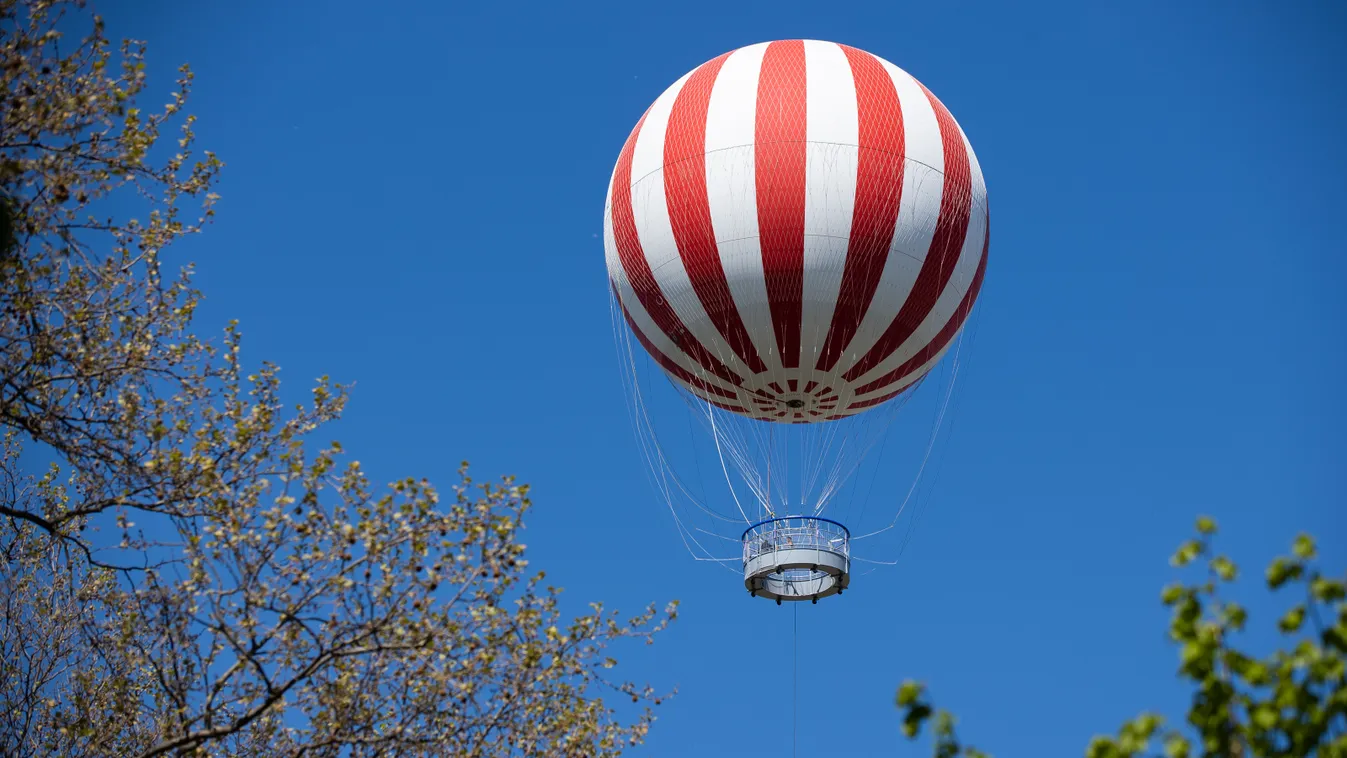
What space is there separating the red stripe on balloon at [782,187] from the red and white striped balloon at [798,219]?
22 millimetres

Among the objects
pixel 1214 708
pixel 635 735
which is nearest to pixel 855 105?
pixel 635 735

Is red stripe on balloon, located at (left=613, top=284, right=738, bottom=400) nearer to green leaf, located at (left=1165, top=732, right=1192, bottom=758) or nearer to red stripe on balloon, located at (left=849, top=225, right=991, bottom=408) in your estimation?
red stripe on balloon, located at (left=849, top=225, right=991, bottom=408)

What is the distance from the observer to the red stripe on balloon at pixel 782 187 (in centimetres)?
2209

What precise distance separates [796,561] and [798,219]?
5.41 meters

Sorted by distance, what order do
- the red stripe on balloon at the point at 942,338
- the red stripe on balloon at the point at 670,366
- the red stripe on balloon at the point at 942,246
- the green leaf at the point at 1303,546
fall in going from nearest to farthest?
the green leaf at the point at 1303,546 → the red stripe on balloon at the point at 942,246 → the red stripe on balloon at the point at 942,338 → the red stripe on balloon at the point at 670,366

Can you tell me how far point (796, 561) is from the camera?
22.2m

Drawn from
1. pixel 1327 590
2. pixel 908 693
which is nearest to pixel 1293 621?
pixel 1327 590

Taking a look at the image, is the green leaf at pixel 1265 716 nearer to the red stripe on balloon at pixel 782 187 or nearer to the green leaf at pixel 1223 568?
the green leaf at pixel 1223 568

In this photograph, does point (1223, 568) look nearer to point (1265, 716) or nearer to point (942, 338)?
point (1265, 716)

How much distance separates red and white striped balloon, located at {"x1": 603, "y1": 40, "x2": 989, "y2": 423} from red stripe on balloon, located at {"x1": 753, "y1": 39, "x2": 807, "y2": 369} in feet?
0.07

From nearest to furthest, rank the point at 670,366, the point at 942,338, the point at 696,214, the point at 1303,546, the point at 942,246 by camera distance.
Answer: the point at 1303,546
the point at 696,214
the point at 942,246
the point at 942,338
the point at 670,366

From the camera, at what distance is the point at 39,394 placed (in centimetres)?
1348

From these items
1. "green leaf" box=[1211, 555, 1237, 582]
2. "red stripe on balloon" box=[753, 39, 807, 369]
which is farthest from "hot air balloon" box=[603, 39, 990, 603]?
"green leaf" box=[1211, 555, 1237, 582]

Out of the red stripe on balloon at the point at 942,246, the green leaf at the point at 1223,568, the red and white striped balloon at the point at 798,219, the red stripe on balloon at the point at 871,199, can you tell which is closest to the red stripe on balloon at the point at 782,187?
the red and white striped balloon at the point at 798,219
